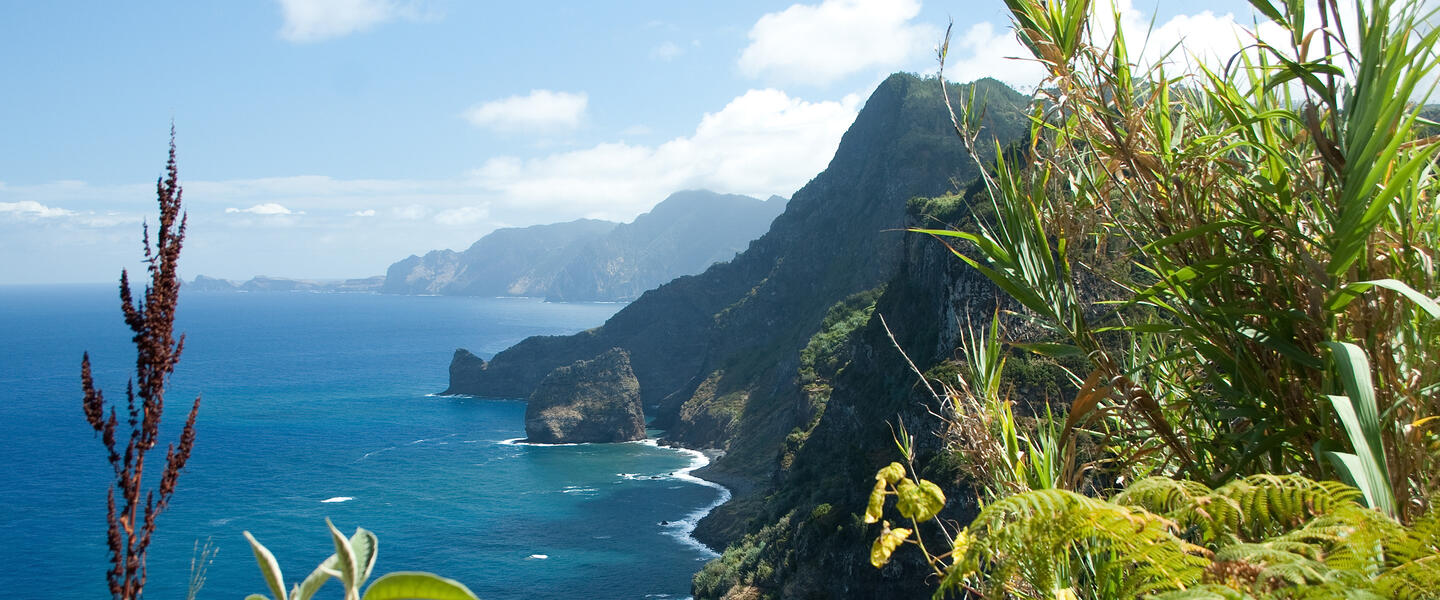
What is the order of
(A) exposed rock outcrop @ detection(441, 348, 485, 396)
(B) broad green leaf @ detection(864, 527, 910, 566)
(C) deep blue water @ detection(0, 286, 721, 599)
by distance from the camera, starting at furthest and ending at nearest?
(A) exposed rock outcrop @ detection(441, 348, 485, 396) → (C) deep blue water @ detection(0, 286, 721, 599) → (B) broad green leaf @ detection(864, 527, 910, 566)

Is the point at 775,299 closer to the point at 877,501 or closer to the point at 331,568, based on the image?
the point at 877,501

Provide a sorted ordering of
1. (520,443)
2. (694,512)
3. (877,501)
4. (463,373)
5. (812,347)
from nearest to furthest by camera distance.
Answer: (877,501) < (694,512) < (812,347) < (520,443) < (463,373)

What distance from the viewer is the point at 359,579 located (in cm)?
227

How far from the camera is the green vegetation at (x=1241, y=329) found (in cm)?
198

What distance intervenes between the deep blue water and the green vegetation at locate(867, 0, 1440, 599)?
25669 millimetres

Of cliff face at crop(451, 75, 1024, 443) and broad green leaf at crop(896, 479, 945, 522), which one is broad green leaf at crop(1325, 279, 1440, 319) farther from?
cliff face at crop(451, 75, 1024, 443)

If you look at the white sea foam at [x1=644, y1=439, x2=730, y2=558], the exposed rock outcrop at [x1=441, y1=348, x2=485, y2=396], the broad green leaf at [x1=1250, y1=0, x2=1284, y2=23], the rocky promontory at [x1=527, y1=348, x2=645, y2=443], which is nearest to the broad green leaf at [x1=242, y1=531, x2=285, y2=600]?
the broad green leaf at [x1=1250, y1=0, x2=1284, y2=23]

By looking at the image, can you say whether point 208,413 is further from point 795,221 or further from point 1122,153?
point 1122,153

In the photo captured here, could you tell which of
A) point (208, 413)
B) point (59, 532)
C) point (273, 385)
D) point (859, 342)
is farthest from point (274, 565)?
point (273, 385)

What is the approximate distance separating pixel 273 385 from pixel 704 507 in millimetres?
72235

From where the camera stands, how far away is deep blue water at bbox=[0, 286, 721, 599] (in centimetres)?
4447

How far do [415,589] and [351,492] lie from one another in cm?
6496

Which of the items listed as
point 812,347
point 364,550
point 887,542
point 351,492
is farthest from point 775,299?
point 364,550

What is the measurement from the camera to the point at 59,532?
49.3 meters
